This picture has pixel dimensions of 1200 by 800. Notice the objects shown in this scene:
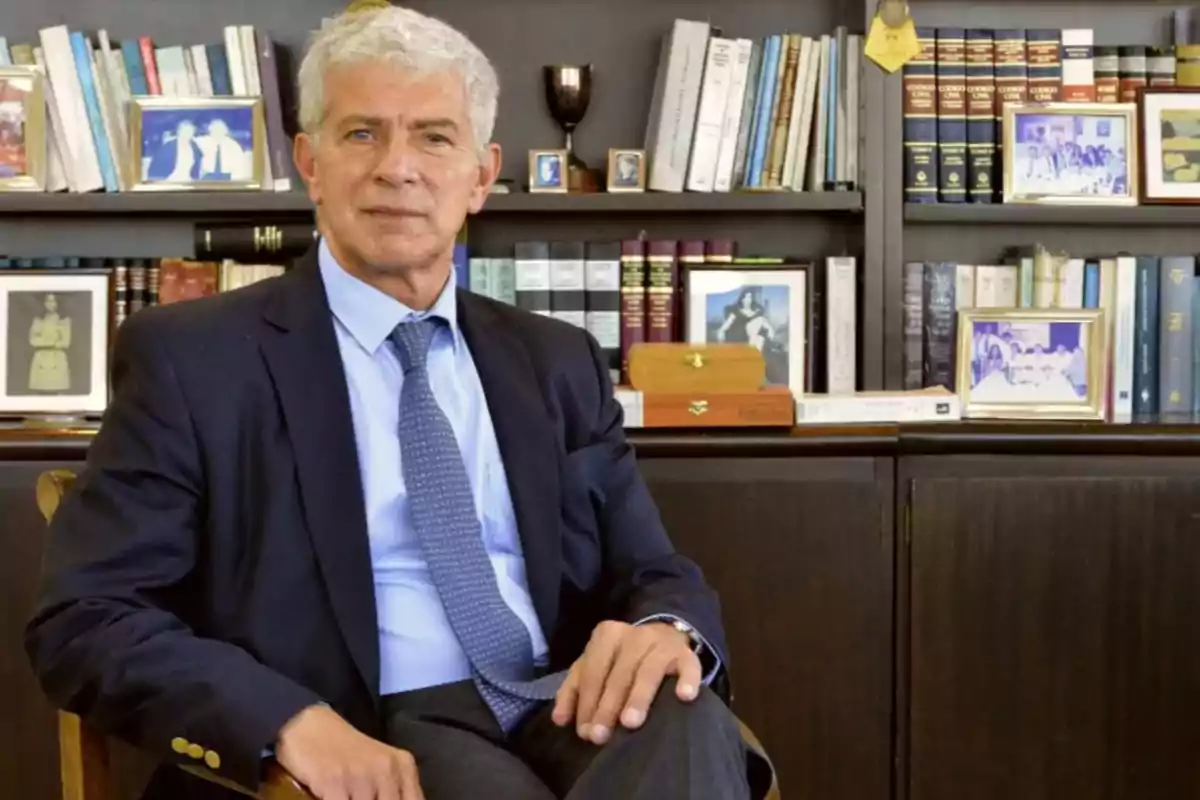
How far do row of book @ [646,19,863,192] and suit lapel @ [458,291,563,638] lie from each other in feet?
2.60

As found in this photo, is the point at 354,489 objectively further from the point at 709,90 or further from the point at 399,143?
the point at 709,90

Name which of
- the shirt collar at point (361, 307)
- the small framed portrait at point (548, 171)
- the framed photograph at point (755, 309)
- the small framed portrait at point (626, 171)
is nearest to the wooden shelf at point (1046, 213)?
the framed photograph at point (755, 309)

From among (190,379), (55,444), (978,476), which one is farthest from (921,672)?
(55,444)

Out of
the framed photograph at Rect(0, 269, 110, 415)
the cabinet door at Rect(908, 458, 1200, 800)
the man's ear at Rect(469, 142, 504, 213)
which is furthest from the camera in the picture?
the framed photograph at Rect(0, 269, 110, 415)

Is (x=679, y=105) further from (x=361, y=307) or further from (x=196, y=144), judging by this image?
(x=361, y=307)

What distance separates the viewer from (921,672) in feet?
6.18

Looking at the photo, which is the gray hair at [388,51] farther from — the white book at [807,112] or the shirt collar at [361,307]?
the white book at [807,112]

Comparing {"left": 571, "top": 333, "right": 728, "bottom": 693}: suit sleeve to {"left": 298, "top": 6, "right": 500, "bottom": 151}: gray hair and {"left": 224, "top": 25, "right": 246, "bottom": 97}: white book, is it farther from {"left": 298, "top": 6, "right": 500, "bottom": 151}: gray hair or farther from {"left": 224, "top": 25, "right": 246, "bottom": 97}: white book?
{"left": 224, "top": 25, "right": 246, "bottom": 97}: white book

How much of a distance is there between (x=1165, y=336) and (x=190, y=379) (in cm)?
167

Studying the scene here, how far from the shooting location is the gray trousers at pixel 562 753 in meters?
1.05

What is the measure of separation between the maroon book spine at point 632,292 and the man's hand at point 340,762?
120 centimetres

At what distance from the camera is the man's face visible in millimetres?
1385

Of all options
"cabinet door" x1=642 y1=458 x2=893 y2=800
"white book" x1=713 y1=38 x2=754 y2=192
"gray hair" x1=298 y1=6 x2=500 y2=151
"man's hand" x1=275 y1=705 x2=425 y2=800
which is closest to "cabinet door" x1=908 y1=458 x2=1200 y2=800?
"cabinet door" x1=642 y1=458 x2=893 y2=800

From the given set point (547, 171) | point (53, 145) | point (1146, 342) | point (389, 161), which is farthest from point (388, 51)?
point (1146, 342)
